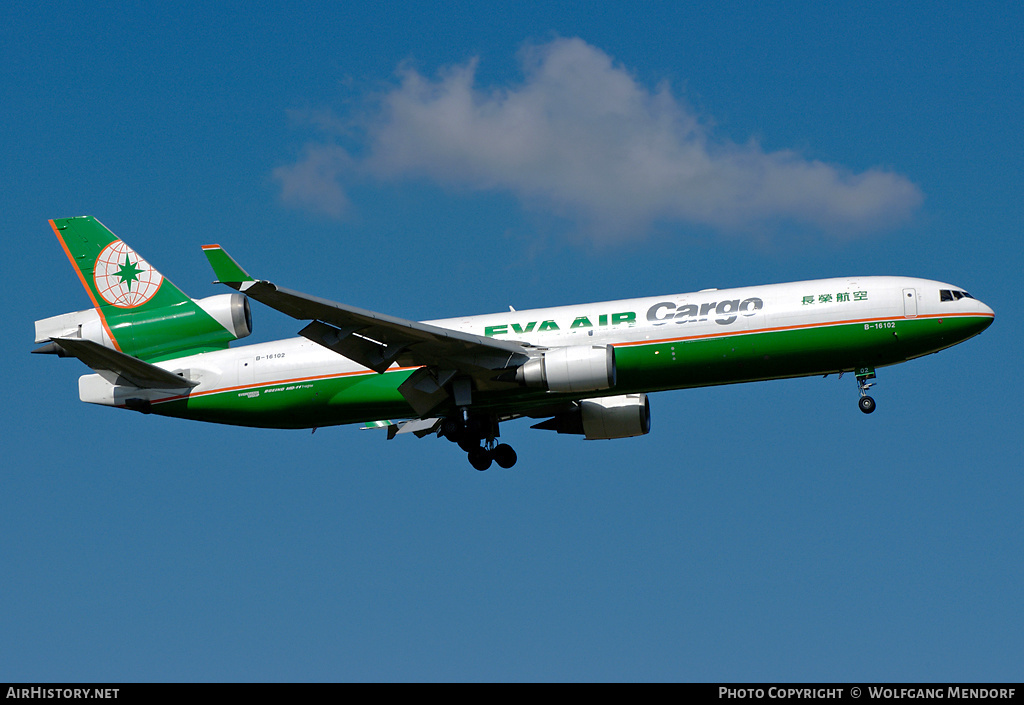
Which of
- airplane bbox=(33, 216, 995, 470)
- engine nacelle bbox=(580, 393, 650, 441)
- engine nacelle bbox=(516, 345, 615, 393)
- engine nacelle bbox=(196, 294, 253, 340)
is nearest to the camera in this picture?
engine nacelle bbox=(516, 345, 615, 393)

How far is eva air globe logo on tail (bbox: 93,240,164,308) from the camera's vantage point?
4062cm

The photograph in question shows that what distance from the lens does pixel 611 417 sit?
40594 mm

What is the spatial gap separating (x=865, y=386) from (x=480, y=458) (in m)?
12.7

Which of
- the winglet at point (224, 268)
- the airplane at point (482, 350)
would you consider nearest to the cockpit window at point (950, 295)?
the airplane at point (482, 350)

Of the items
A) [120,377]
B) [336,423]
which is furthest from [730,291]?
[120,377]

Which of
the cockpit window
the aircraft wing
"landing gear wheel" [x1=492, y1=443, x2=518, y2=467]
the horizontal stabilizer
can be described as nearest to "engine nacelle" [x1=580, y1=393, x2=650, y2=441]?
→ "landing gear wheel" [x1=492, y1=443, x2=518, y2=467]

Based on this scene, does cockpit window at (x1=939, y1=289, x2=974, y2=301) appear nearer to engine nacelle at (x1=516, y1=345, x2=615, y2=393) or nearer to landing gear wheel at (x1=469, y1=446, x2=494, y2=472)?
engine nacelle at (x1=516, y1=345, x2=615, y2=393)

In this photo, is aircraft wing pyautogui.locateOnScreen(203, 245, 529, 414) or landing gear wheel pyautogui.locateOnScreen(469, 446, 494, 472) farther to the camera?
landing gear wheel pyautogui.locateOnScreen(469, 446, 494, 472)

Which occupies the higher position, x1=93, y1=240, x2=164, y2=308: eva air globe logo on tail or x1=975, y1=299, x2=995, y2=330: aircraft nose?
x1=93, y1=240, x2=164, y2=308: eva air globe logo on tail

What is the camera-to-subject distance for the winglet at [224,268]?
101 ft

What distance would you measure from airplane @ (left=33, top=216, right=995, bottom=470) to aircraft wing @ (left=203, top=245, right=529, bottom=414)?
57 millimetres

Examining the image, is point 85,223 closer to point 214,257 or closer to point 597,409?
point 214,257
